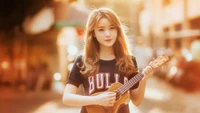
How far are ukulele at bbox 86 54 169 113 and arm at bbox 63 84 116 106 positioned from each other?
0.02m

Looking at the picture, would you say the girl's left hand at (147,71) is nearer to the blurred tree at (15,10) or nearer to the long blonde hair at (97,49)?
the long blonde hair at (97,49)

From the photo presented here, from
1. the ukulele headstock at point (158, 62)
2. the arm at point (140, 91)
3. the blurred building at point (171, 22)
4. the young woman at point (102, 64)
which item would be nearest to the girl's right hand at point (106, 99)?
the young woman at point (102, 64)

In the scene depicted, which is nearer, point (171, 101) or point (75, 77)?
point (75, 77)

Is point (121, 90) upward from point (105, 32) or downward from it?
downward

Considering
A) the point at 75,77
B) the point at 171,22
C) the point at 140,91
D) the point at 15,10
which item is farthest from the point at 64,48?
the point at 171,22

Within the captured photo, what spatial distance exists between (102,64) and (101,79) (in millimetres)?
72

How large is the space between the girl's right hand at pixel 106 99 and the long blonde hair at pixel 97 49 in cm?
11

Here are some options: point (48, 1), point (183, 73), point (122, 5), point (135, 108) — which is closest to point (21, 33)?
point (48, 1)

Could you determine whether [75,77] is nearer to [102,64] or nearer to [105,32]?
[102,64]

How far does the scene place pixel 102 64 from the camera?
2076 millimetres

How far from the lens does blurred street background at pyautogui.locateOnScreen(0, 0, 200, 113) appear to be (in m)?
2.18

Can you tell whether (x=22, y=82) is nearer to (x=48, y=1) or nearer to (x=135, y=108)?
(x=48, y=1)

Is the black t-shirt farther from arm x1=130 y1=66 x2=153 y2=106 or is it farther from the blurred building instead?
the blurred building

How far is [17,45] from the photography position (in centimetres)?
221
